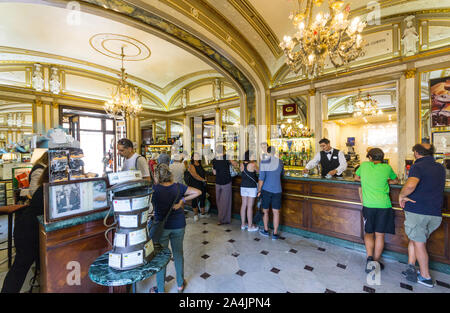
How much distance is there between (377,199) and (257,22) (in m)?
4.43

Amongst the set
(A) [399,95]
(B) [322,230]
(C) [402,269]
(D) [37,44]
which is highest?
(D) [37,44]

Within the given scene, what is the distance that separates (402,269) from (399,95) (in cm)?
414

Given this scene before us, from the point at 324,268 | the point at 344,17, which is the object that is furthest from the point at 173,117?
the point at 324,268

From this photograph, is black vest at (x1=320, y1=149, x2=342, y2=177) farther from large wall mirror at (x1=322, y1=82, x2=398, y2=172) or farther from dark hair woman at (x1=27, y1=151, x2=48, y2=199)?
Result: large wall mirror at (x1=322, y1=82, x2=398, y2=172)

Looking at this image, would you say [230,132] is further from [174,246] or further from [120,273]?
[120,273]

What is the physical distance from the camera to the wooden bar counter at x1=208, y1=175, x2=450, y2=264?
2.64 m

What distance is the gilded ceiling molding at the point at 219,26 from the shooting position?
11.6 ft

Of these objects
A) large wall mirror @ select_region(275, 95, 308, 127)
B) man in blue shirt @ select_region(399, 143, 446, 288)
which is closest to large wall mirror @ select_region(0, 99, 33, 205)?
large wall mirror @ select_region(275, 95, 308, 127)

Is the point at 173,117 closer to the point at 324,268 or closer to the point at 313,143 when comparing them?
the point at 313,143

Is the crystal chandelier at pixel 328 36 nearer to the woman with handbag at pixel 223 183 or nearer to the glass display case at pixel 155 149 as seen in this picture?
the woman with handbag at pixel 223 183

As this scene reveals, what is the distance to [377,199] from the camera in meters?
2.56

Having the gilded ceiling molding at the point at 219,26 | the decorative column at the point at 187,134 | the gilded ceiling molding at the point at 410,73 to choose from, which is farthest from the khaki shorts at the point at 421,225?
the decorative column at the point at 187,134

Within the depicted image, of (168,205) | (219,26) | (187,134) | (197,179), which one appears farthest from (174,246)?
(187,134)
